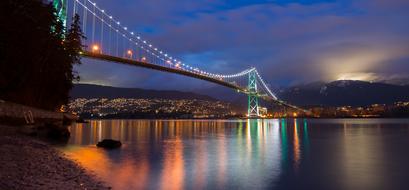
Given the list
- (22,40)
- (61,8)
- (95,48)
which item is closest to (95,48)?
(95,48)

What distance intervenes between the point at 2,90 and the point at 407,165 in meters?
16.9

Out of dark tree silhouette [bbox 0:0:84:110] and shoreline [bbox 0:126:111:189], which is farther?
dark tree silhouette [bbox 0:0:84:110]

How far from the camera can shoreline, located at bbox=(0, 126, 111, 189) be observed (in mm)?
8555

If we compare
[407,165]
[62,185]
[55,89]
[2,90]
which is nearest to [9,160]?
[62,185]

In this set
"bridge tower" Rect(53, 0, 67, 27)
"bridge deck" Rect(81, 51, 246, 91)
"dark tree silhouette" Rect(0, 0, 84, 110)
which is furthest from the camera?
"bridge deck" Rect(81, 51, 246, 91)

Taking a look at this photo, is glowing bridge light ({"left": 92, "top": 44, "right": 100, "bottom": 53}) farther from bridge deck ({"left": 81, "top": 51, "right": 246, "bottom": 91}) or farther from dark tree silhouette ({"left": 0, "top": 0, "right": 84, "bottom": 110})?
dark tree silhouette ({"left": 0, "top": 0, "right": 84, "bottom": 110})

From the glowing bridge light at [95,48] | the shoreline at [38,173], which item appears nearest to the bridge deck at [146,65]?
the glowing bridge light at [95,48]

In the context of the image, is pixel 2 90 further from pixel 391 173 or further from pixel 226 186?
pixel 391 173

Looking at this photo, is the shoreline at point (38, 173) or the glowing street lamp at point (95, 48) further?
the glowing street lamp at point (95, 48)

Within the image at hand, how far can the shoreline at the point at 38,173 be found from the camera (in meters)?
8.56

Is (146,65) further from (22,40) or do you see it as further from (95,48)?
(22,40)

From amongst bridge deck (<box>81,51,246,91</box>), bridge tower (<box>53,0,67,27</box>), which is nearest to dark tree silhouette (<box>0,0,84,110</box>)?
bridge tower (<box>53,0,67,27</box>)

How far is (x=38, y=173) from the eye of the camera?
10062 millimetres

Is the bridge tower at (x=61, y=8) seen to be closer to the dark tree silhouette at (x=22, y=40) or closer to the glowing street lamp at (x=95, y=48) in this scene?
the glowing street lamp at (x=95, y=48)
